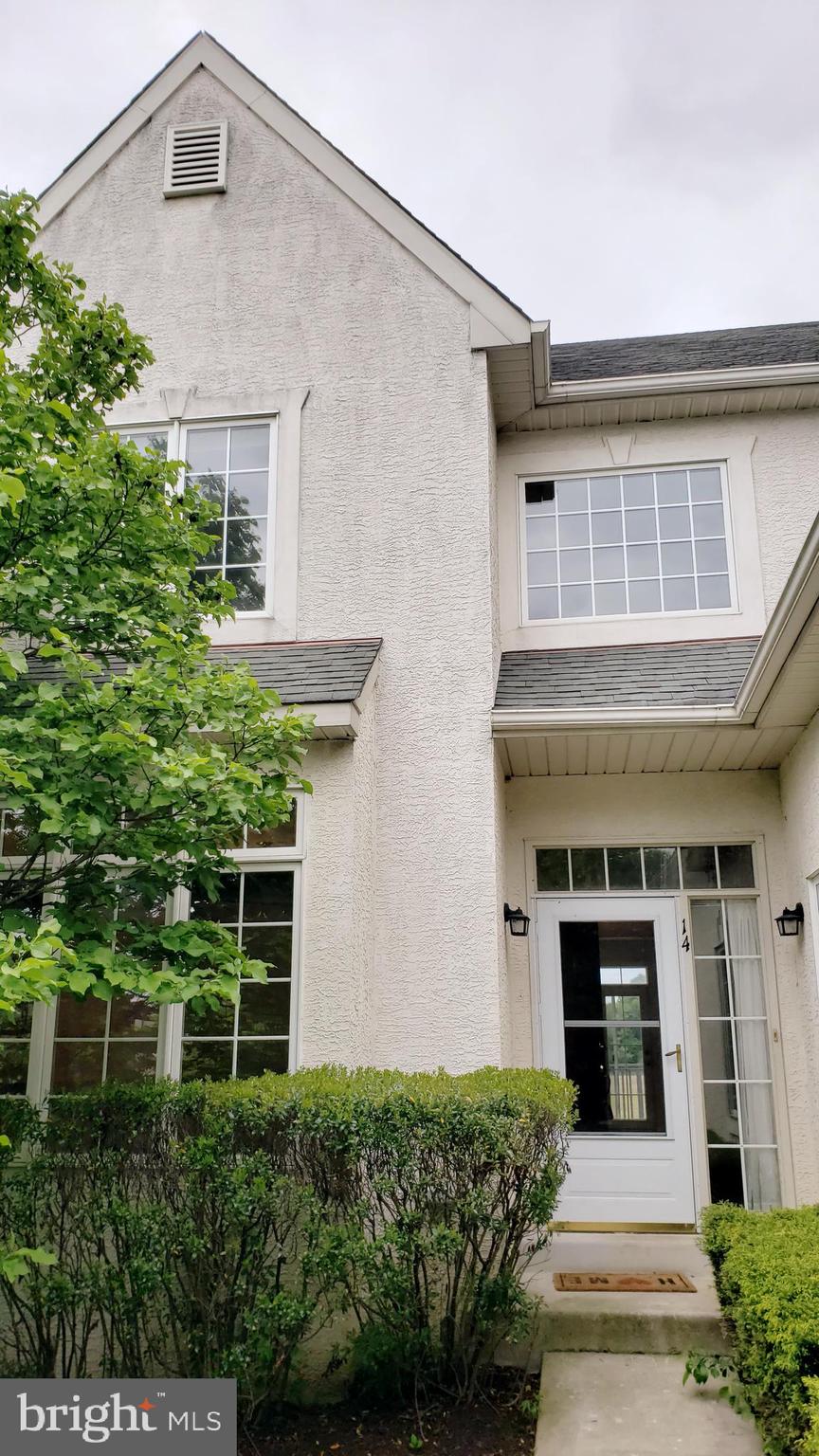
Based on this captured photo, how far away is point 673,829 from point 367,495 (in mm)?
3405

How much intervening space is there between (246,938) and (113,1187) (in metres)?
1.76

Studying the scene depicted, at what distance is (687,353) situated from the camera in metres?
8.77

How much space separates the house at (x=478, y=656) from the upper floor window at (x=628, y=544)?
0.03m

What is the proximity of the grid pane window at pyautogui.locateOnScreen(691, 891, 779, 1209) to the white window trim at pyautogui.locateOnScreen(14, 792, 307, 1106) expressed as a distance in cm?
312

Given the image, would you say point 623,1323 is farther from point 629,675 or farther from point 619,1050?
point 629,675

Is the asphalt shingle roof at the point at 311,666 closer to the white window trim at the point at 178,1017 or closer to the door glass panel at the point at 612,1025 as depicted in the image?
the white window trim at the point at 178,1017

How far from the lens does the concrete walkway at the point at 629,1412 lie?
431 centimetres

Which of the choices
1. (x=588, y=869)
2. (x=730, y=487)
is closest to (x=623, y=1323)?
(x=588, y=869)

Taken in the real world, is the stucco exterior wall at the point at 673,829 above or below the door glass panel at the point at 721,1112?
above

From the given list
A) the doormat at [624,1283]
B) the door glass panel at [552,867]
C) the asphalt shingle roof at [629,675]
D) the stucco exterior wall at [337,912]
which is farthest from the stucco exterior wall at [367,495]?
the doormat at [624,1283]

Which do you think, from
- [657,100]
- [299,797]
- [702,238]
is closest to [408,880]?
[299,797]

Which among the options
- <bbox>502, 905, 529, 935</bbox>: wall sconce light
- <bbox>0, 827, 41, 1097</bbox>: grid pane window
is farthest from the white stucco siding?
<bbox>0, 827, 41, 1097</bbox>: grid pane window

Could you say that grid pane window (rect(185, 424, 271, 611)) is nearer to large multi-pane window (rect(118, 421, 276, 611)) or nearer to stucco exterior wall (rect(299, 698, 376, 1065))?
large multi-pane window (rect(118, 421, 276, 611))

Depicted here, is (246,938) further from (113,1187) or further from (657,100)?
(657,100)
